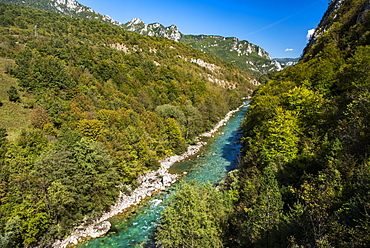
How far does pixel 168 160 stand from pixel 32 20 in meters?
89.6

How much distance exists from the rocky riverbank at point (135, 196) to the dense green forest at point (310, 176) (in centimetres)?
1020

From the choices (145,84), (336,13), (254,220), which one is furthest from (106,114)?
(336,13)

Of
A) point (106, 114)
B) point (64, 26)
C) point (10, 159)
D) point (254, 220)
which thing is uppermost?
point (64, 26)

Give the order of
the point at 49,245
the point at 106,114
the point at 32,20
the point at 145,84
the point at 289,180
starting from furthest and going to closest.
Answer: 1. the point at 32,20
2. the point at 145,84
3. the point at 106,114
4. the point at 49,245
5. the point at 289,180

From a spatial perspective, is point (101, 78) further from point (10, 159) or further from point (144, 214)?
point (144, 214)

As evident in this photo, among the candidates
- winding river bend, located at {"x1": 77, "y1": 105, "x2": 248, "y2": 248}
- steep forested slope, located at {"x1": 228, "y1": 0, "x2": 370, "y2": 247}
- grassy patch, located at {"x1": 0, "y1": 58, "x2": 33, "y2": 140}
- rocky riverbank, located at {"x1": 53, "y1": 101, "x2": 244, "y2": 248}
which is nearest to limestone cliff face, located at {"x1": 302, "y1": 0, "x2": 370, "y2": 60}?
steep forested slope, located at {"x1": 228, "y1": 0, "x2": 370, "y2": 247}

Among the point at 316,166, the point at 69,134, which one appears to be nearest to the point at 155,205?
the point at 69,134

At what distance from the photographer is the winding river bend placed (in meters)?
22.5

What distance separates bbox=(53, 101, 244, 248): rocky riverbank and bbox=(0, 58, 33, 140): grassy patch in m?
15.4

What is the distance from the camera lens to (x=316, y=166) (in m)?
18.8

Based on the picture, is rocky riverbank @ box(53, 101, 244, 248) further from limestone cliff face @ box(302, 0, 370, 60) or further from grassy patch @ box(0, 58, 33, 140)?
limestone cliff face @ box(302, 0, 370, 60)

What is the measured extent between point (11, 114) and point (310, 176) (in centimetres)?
3947

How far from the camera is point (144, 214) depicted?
27.1m

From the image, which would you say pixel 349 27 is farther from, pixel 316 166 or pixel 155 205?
A: pixel 155 205
